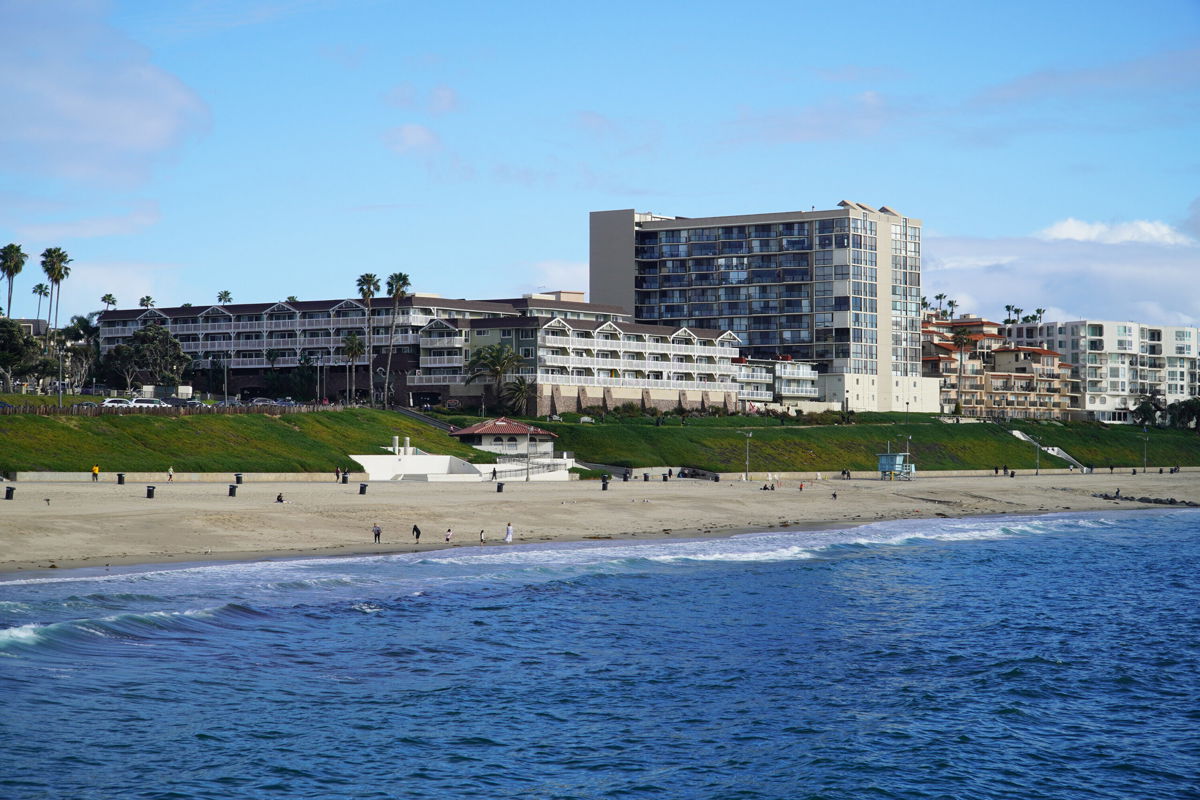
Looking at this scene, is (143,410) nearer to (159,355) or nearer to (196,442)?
(196,442)

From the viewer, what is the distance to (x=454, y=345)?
5994 inches

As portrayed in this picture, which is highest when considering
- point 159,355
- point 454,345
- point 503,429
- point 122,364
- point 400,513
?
point 454,345

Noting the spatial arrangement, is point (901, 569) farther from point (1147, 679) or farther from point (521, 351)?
point (521, 351)

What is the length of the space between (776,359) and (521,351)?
52.1 meters

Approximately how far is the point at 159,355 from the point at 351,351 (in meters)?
25.2

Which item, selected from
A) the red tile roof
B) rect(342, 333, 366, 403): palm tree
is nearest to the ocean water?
the red tile roof

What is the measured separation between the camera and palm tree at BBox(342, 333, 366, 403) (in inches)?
5664

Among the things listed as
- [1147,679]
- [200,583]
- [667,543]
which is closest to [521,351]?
[667,543]

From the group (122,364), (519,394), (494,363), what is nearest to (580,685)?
(494,363)

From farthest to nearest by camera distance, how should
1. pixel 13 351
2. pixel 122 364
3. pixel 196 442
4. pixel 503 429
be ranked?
pixel 122 364 < pixel 13 351 < pixel 503 429 < pixel 196 442

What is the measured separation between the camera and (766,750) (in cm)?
2859

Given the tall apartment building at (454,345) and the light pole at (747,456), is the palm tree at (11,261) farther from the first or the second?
the light pole at (747,456)

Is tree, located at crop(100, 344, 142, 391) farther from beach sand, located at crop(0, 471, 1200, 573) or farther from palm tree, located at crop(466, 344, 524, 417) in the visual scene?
beach sand, located at crop(0, 471, 1200, 573)

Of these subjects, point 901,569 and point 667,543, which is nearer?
point 901,569
